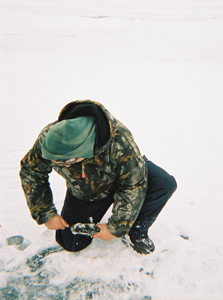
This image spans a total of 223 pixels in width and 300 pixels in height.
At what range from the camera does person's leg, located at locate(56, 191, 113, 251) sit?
1.98 meters

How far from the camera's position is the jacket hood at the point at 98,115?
54.6 inches

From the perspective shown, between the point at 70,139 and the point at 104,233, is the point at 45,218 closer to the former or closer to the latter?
the point at 104,233

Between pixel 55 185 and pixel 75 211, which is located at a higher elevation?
pixel 75 211

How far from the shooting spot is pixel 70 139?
1275 millimetres

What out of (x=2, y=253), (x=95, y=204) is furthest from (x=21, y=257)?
(x=95, y=204)

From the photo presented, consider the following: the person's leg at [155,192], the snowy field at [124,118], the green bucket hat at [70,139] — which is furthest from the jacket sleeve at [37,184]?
the person's leg at [155,192]

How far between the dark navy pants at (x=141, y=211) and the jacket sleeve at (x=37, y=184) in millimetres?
190

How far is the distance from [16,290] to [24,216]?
0.70 meters

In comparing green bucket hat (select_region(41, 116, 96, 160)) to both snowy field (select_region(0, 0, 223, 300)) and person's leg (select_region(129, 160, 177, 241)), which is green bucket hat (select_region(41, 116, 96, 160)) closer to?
person's leg (select_region(129, 160, 177, 241))

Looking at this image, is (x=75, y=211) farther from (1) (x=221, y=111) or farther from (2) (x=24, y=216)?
(1) (x=221, y=111)

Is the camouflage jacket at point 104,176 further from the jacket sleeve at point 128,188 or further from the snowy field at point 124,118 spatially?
the snowy field at point 124,118

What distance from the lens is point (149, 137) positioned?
3.83 meters

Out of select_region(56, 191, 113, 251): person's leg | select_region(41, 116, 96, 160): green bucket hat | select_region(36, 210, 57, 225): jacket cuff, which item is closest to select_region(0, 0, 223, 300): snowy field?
select_region(56, 191, 113, 251): person's leg

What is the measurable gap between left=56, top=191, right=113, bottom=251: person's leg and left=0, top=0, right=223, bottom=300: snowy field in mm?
87
